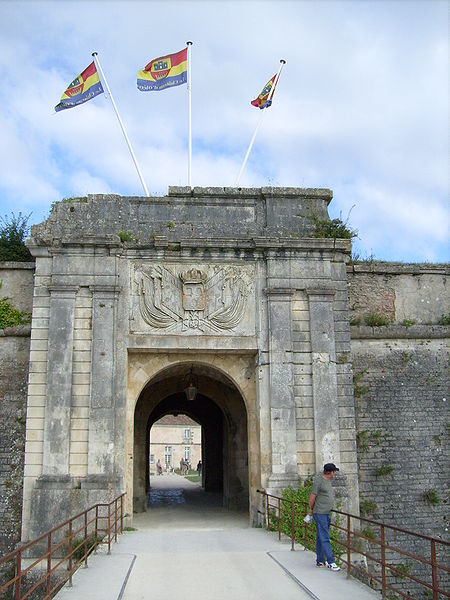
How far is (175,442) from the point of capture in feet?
162

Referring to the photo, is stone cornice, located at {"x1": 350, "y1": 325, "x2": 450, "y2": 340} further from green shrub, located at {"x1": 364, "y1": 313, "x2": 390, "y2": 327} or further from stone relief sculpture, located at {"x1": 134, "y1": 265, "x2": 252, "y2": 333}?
stone relief sculpture, located at {"x1": 134, "y1": 265, "x2": 252, "y2": 333}

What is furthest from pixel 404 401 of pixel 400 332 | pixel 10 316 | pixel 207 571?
pixel 10 316

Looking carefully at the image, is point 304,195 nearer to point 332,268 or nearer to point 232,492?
point 332,268

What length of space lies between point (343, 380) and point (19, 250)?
7.65m

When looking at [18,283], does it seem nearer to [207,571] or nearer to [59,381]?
[59,381]

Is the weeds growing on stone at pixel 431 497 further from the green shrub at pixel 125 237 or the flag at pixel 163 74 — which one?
the flag at pixel 163 74

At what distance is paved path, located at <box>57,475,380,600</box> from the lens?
6875 millimetres

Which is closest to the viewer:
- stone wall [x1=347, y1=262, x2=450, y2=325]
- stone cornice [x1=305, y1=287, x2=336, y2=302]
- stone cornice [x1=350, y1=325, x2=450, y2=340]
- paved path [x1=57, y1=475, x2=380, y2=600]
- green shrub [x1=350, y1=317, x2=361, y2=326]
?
paved path [x1=57, y1=475, x2=380, y2=600]

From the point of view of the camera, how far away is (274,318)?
41.3ft

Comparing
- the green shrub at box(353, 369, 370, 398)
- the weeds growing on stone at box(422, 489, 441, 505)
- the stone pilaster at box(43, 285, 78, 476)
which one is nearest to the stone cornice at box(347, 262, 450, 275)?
the green shrub at box(353, 369, 370, 398)

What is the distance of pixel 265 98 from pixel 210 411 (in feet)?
37.6

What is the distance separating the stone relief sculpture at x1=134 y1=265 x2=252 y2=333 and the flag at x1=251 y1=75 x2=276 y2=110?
14.0 ft

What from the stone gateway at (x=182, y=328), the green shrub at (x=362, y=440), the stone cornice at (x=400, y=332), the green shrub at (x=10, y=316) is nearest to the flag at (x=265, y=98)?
the stone gateway at (x=182, y=328)

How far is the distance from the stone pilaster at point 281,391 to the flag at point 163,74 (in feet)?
Answer: 16.7
